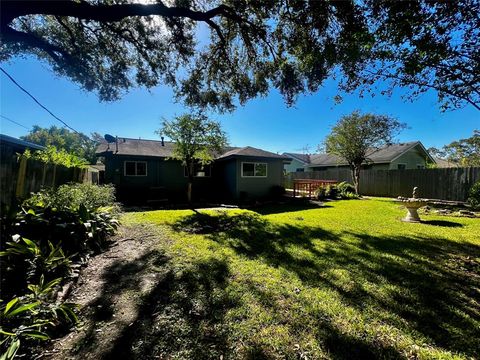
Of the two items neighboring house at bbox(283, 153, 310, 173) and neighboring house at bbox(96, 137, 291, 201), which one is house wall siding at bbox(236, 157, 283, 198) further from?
neighboring house at bbox(283, 153, 310, 173)

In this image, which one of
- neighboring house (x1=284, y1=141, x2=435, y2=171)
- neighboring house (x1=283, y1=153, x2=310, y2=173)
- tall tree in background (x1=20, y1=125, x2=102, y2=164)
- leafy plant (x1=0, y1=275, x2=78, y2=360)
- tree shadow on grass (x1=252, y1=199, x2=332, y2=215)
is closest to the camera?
leafy plant (x1=0, y1=275, x2=78, y2=360)

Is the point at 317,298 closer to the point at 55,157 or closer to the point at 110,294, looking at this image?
the point at 110,294

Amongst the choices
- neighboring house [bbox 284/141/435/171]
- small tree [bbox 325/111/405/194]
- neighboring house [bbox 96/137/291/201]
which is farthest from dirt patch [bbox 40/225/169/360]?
neighboring house [bbox 284/141/435/171]

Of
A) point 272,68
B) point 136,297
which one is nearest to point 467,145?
point 272,68

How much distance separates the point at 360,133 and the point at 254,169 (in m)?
8.36

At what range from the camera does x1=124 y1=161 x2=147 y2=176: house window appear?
46.2ft

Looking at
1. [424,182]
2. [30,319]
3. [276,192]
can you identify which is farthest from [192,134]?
[424,182]

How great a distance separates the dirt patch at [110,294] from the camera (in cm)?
225

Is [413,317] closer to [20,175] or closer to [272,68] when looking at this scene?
[20,175]

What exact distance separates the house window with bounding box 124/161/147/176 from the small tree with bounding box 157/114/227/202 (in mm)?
3900

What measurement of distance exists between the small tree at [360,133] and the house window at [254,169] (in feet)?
21.2

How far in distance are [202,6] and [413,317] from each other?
8.40 meters

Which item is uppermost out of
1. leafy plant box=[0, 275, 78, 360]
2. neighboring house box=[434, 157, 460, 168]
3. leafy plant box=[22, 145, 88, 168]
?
neighboring house box=[434, 157, 460, 168]

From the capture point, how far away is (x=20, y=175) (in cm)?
452
